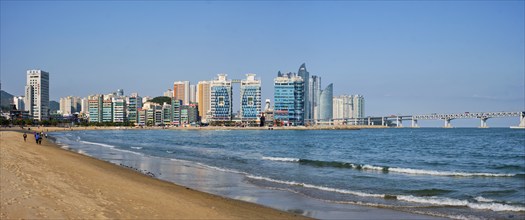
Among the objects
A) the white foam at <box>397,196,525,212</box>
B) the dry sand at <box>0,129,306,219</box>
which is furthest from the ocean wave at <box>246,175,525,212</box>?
the dry sand at <box>0,129,306,219</box>

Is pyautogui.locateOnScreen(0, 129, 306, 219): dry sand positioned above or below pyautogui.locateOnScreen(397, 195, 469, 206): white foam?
above

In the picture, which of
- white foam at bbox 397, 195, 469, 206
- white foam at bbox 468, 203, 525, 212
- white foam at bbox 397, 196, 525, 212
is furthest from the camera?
white foam at bbox 397, 195, 469, 206

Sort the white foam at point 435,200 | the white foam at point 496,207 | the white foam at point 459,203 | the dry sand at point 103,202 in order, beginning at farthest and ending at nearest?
the white foam at point 435,200 < the white foam at point 459,203 < the white foam at point 496,207 < the dry sand at point 103,202

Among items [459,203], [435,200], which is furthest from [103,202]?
[459,203]

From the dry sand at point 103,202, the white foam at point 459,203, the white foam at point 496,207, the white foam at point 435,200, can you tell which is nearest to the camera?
the dry sand at point 103,202

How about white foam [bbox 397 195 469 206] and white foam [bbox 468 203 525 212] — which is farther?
white foam [bbox 397 195 469 206]

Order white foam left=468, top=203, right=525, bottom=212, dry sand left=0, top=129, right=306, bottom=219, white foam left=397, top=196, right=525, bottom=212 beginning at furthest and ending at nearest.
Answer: white foam left=397, top=196, right=525, bottom=212 → white foam left=468, top=203, right=525, bottom=212 → dry sand left=0, top=129, right=306, bottom=219

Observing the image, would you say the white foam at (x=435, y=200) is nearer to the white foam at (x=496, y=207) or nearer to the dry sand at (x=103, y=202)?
the white foam at (x=496, y=207)

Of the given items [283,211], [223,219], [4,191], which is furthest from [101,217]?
[283,211]

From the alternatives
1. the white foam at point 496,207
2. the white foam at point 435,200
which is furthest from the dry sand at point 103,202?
the white foam at point 496,207

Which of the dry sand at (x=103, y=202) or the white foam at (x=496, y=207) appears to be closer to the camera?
the dry sand at (x=103, y=202)

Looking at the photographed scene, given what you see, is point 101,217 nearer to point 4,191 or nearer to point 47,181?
point 4,191

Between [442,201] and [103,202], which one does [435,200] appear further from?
[103,202]

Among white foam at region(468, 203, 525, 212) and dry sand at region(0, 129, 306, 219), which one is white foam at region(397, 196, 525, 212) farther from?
dry sand at region(0, 129, 306, 219)
